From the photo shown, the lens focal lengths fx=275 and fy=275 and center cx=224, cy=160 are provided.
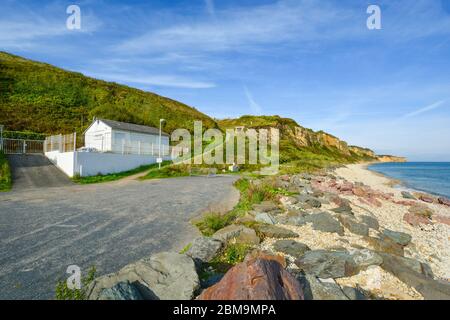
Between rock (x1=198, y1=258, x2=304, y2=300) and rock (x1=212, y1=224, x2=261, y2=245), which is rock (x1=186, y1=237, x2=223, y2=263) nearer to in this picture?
rock (x1=212, y1=224, x2=261, y2=245)

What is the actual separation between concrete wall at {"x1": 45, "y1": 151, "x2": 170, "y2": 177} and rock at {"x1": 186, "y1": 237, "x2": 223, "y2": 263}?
18209 mm

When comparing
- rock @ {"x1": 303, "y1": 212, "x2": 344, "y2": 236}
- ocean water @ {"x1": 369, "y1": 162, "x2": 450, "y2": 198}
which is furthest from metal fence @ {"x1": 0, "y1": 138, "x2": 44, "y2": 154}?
ocean water @ {"x1": 369, "y1": 162, "x2": 450, "y2": 198}

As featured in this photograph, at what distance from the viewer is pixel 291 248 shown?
605 centimetres

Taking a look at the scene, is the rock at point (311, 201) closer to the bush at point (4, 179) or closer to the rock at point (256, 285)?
the rock at point (256, 285)

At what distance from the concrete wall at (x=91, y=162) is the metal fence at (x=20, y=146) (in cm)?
215

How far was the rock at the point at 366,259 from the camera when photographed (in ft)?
17.4

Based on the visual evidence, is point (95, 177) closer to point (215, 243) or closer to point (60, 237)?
point (60, 237)

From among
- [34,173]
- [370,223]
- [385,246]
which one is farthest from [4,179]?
[385,246]

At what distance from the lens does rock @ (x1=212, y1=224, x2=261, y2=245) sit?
6.48 metres

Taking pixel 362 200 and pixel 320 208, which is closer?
pixel 320 208
